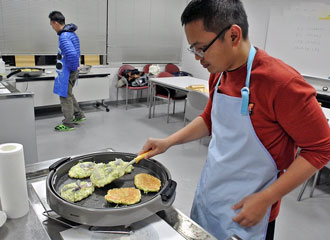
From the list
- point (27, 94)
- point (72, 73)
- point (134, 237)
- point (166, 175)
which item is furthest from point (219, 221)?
point (72, 73)

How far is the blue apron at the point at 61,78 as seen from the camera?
3693 mm

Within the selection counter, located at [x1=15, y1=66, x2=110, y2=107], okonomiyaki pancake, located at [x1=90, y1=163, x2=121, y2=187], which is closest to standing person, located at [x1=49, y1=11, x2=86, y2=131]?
counter, located at [x1=15, y1=66, x2=110, y2=107]

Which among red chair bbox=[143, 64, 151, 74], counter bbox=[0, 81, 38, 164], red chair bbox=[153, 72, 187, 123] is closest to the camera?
counter bbox=[0, 81, 38, 164]

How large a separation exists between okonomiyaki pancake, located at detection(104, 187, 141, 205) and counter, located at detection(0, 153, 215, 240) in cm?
10

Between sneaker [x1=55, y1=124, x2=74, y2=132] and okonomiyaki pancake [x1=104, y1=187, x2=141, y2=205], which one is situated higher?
okonomiyaki pancake [x1=104, y1=187, x2=141, y2=205]

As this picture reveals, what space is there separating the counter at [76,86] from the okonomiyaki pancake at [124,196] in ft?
11.2

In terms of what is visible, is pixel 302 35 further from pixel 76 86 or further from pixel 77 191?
pixel 77 191

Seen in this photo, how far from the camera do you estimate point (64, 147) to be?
3258 mm

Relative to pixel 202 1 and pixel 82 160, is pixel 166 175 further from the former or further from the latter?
pixel 202 1

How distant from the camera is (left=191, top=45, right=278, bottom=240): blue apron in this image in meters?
0.84

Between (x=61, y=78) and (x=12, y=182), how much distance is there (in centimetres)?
329

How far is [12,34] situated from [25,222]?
4.06 metres

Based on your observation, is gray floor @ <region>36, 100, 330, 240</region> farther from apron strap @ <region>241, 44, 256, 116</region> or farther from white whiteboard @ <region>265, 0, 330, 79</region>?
white whiteboard @ <region>265, 0, 330, 79</region>

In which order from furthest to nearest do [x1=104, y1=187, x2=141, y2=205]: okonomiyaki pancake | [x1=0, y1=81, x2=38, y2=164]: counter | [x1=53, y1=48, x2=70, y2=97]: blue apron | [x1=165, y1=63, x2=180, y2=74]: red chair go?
1. [x1=165, y1=63, x2=180, y2=74]: red chair
2. [x1=53, y1=48, x2=70, y2=97]: blue apron
3. [x1=0, y1=81, x2=38, y2=164]: counter
4. [x1=104, y1=187, x2=141, y2=205]: okonomiyaki pancake
